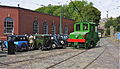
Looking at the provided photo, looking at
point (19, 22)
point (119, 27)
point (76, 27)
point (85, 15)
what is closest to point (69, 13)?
point (85, 15)

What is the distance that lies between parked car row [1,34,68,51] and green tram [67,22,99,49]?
1571 mm

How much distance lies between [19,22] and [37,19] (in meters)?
6.32

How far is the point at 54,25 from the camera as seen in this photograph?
46562 millimetres

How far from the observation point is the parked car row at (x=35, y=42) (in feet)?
62.3

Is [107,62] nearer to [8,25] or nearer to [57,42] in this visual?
[57,42]

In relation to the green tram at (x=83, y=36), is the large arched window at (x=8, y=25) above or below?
above

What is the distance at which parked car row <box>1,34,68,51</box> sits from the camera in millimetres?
18984

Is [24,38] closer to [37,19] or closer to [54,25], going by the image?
[37,19]

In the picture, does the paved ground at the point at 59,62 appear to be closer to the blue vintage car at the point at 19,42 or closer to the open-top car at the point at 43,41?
the blue vintage car at the point at 19,42

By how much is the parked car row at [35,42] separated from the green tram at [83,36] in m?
1.57

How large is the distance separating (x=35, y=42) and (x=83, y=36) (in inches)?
197

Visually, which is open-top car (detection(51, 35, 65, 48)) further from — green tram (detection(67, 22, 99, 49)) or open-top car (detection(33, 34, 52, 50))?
open-top car (detection(33, 34, 52, 50))

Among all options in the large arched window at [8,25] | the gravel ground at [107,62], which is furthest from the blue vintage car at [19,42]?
the large arched window at [8,25]

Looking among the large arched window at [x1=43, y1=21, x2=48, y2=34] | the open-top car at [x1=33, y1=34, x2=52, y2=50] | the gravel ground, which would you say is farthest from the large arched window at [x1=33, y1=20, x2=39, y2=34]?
the gravel ground
